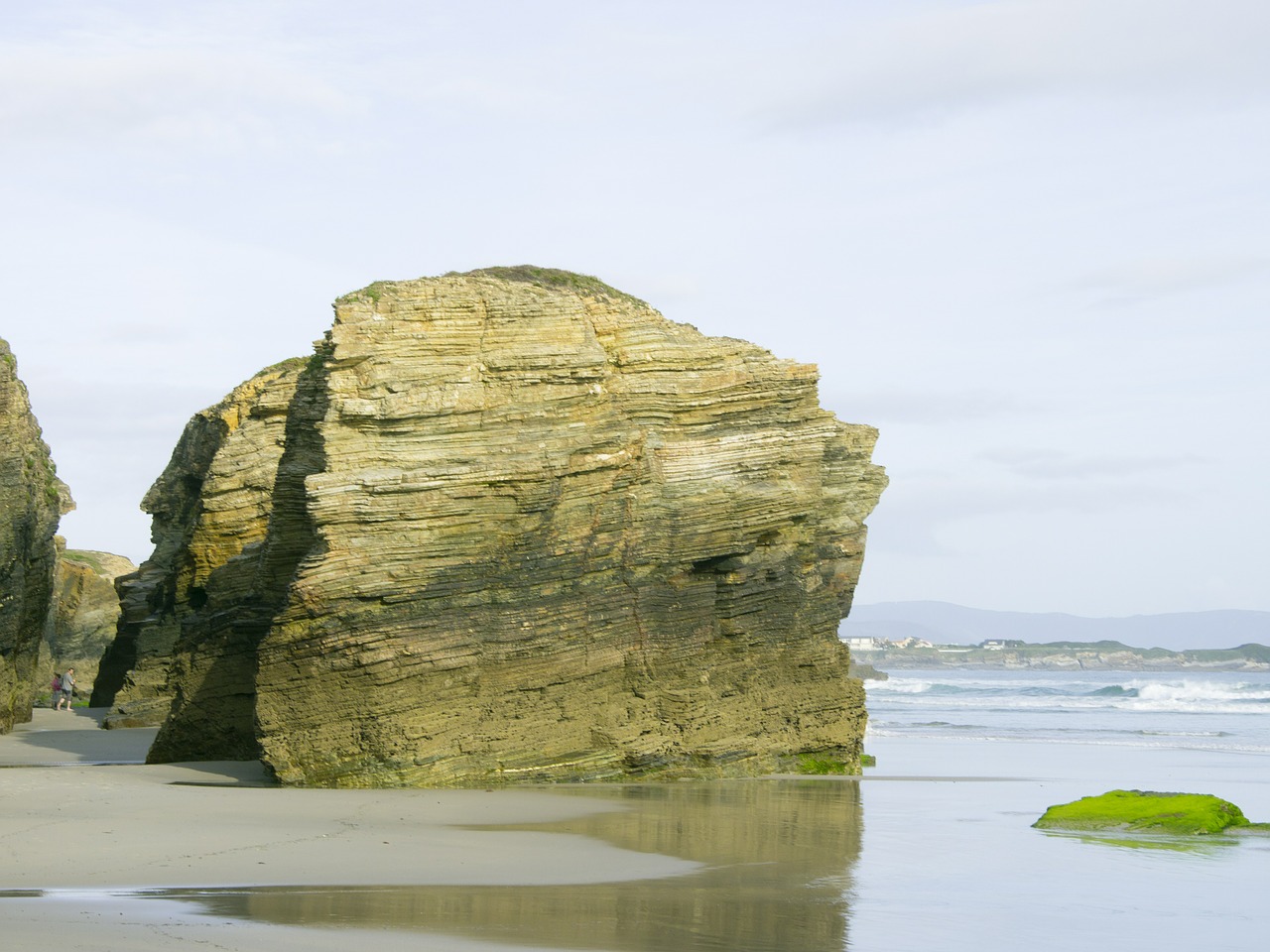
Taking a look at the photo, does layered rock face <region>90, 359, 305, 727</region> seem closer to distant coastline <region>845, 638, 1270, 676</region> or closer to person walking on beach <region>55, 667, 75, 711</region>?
person walking on beach <region>55, 667, 75, 711</region>

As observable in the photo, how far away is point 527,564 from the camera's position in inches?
861

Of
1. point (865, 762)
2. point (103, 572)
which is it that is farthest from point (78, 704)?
point (865, 762)

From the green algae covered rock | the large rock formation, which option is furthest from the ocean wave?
the green algae covered rock

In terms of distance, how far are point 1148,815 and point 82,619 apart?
134 ft

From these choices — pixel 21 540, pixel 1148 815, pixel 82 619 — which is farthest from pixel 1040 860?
pixel 82 619

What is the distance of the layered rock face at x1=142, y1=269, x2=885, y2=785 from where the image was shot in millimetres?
20672

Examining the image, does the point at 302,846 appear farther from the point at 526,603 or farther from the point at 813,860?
the point at 526,603

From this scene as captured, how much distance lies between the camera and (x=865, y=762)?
95.2 feet

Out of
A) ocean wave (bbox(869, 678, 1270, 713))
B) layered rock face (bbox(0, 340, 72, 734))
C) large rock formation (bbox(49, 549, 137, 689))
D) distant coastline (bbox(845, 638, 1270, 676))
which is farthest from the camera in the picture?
distant coastline (bbox(845, 638, 1270, 676))

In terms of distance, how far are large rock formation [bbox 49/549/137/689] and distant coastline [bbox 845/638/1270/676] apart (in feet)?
388

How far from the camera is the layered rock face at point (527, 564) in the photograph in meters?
20.7

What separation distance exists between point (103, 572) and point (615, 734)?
38.4 metres

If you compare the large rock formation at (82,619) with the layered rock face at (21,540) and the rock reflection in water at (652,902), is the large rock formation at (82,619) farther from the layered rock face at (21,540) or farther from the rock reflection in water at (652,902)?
the rock reflection in water at (652,902)

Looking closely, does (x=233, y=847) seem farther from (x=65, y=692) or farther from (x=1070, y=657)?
(x=1070, y=657)
